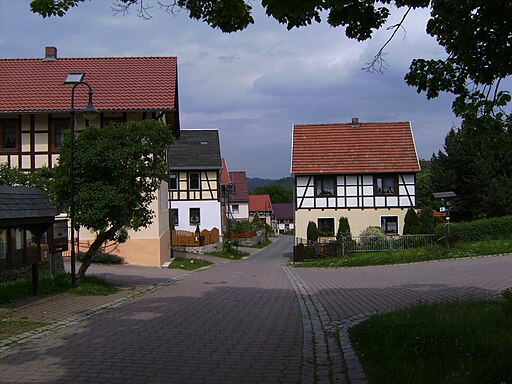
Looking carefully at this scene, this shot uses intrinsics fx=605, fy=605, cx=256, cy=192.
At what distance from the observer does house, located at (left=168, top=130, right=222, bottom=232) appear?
156ft

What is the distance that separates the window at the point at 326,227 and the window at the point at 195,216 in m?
11.8

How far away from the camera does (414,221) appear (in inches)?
1448

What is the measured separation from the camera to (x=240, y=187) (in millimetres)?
87625

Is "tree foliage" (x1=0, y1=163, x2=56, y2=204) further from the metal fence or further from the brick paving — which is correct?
the metal fence

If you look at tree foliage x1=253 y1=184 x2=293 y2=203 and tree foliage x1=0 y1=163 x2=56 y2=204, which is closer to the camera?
tree foliage x1=0 y1=163 x2=56 y2=204

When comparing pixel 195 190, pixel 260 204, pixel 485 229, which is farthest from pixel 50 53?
pixel 260 204

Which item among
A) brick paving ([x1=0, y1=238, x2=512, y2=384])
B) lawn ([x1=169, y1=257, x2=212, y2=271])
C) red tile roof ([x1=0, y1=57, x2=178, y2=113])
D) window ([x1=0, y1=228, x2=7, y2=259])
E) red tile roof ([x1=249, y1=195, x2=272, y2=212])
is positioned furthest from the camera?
red tile roof ([x1=249, y1=195, x2=272, y2=212])

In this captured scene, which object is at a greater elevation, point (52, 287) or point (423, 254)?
point (52, 287)

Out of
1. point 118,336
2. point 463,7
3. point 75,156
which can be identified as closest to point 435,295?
point 118,336

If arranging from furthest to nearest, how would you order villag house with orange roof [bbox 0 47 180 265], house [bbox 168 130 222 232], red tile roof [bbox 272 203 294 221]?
red tile roof [bbox 272 203 294 221]
house [bbox 168 130 222 232]
villag house with orange roof [bbox 0 47 180 265]

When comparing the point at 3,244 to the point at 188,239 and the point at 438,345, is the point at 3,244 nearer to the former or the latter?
the point at 438,345

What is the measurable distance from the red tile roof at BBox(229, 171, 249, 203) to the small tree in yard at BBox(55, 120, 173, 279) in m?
67.2

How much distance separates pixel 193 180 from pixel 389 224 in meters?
16.7

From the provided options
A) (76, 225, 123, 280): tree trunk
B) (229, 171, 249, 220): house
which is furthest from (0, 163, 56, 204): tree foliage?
(229, 171, 249, 220): house
